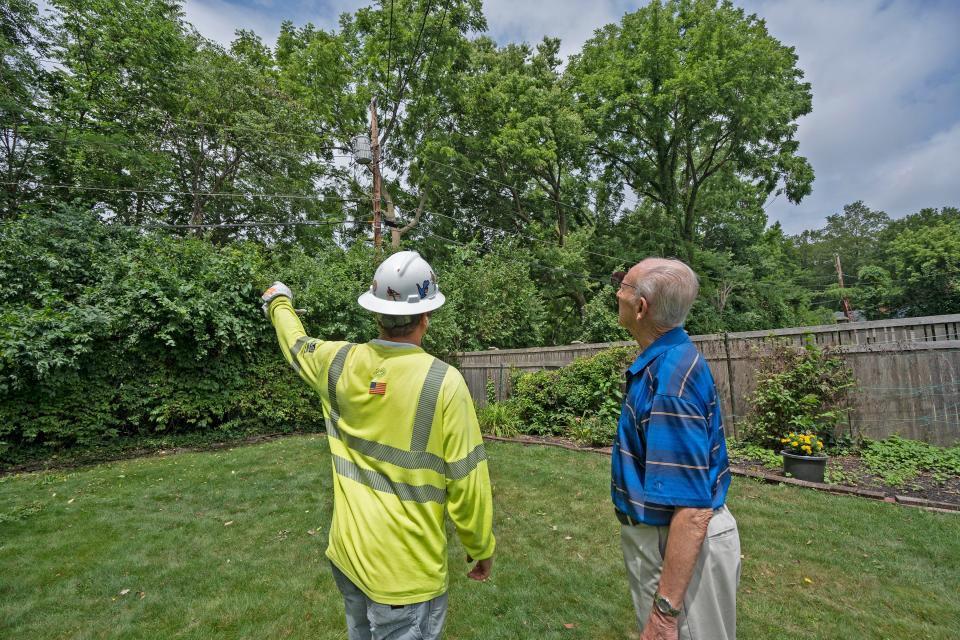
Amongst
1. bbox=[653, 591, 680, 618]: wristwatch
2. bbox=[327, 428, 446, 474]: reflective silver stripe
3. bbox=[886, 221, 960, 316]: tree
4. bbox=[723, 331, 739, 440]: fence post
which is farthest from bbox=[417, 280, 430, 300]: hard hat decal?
bbox=[886, 221, 960, 316]: tree

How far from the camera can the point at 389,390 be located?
5.05 ft

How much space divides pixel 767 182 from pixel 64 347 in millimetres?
24740

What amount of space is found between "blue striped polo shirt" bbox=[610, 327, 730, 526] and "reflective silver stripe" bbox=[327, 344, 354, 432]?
105cm

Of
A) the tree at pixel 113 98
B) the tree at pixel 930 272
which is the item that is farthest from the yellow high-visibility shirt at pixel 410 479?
the tree at pixel 930 272

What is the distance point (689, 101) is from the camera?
18203 mm

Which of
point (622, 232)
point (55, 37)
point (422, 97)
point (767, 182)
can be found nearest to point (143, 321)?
point (55, 37)

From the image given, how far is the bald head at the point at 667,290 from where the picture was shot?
1559 mm

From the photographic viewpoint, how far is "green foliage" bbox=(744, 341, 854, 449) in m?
6.14

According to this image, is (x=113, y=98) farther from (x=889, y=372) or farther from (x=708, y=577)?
(x=889, y=372)

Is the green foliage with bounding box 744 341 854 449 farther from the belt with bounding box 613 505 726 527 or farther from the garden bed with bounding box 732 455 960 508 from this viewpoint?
the belt with bounding box 613 505 726 527

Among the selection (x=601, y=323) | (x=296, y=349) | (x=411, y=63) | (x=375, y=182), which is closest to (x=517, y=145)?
(x=411, y=63)

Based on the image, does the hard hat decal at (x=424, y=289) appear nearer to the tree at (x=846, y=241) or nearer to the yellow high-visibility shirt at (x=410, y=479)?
the yellow high-visibility shirt at (x=410, y=479)

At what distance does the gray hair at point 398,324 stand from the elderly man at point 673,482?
2.64ft

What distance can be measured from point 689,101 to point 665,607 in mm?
21041
